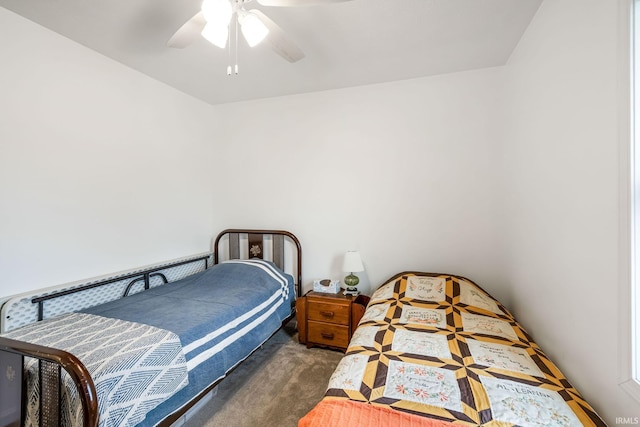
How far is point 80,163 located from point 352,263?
2474 mm

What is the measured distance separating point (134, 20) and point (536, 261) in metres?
3.19

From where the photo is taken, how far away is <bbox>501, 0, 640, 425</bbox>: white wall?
112 centimetres

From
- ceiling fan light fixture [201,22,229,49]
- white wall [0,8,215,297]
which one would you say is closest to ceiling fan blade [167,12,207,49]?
ceiling fan light fixture [201,22,229,49]

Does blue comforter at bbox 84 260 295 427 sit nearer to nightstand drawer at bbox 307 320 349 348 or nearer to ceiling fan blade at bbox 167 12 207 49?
nightstand drawer at bbox 307 320 349 348

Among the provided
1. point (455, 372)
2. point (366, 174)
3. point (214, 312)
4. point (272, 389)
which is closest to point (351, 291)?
point (272, 389)

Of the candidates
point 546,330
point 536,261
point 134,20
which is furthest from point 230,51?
point 546,330

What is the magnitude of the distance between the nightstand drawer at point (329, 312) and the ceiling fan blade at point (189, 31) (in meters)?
2.27

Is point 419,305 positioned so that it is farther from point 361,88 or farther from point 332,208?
point 361,88

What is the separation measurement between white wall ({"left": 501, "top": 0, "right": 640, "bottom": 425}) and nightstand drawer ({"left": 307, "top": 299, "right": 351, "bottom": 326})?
141cm

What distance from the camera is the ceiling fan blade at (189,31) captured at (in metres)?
1.48

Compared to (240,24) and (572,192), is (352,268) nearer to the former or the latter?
(572,192)

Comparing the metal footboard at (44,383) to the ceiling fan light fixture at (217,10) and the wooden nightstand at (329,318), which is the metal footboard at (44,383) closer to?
the ceiling fan light fixture at (217,10)

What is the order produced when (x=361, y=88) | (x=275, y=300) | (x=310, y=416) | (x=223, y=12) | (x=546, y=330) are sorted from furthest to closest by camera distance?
1. (x=361, y=88)
2. (x=275, y=300)
3. (x=546, y=330)
4. (x=223, y=12)
5. (x=310, y=416)

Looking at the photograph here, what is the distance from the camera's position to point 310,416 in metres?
1.11
